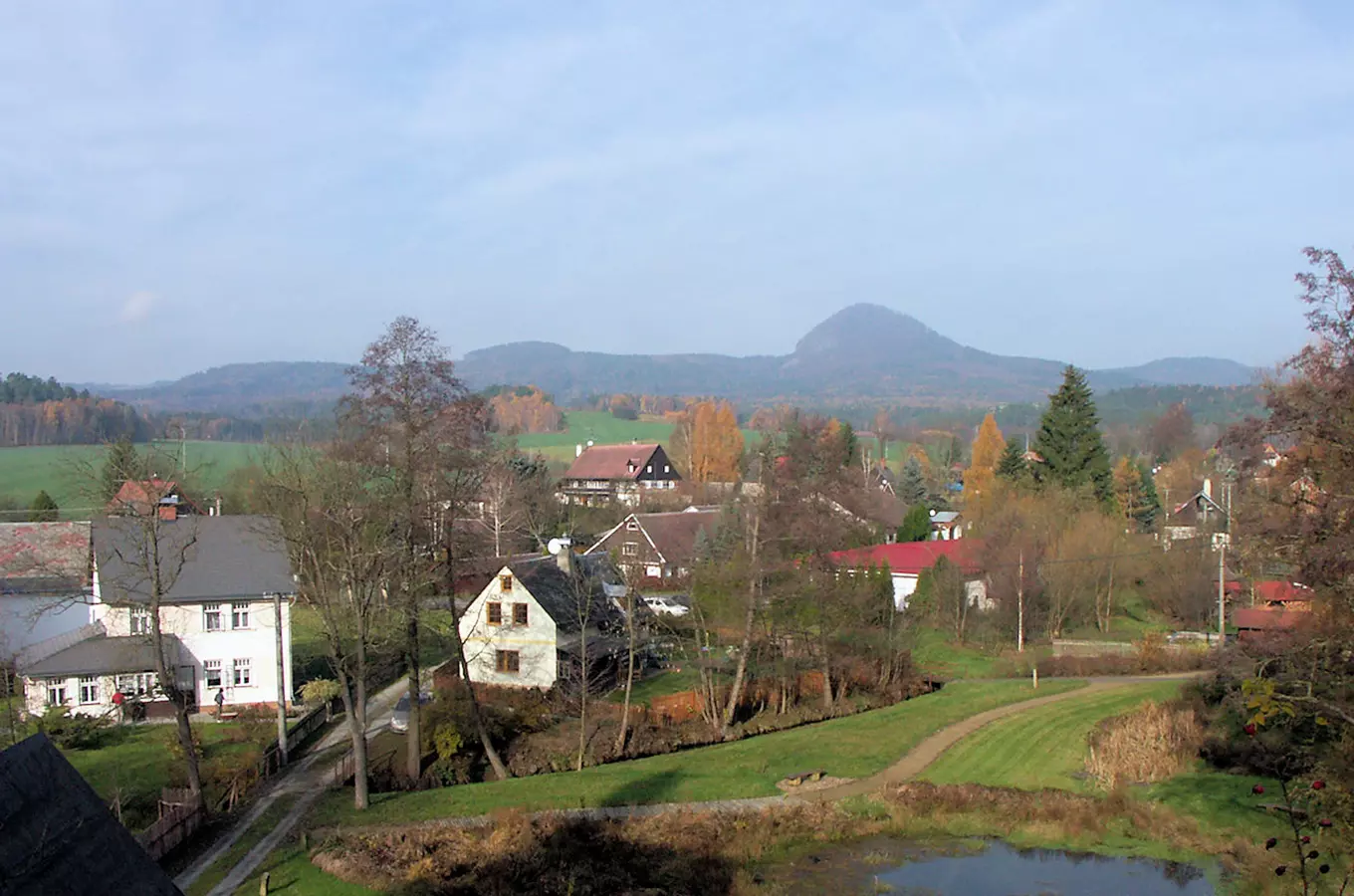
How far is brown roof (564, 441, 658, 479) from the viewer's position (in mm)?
90750

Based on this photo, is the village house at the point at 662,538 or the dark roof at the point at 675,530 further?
the dark roof at the point at 675,530

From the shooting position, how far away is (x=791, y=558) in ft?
110

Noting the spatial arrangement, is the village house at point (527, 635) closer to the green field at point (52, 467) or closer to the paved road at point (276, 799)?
the paved road at point (276, 799)

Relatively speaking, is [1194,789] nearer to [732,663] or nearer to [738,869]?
[738,869]

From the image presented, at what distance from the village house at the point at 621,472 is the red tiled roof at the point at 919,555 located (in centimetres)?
3161

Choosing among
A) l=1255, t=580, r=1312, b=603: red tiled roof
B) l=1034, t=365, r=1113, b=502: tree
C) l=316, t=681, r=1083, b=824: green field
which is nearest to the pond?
l=316, t=681, r=1083, b=824: green field

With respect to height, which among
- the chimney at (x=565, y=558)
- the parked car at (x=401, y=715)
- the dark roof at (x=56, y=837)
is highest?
the dark roof at (x=56, y=837)

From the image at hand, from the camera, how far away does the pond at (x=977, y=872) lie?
20250 millimetres

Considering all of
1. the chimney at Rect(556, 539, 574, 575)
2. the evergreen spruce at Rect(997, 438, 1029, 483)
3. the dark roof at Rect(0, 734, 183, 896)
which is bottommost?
the chimney at Rect(556, 539, 574, 575)

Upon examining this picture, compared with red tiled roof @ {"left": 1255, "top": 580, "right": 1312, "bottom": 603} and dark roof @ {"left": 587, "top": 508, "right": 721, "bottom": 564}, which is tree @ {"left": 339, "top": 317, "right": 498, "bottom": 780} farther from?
dark roof @ {"left": 587, "top": 508, "right": 721, "bottom": 564}

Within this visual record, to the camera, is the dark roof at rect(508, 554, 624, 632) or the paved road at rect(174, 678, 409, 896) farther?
the dark roof at rect(508, 554, 624, 632)

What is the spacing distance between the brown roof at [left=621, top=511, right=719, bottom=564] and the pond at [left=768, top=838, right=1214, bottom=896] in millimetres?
33137

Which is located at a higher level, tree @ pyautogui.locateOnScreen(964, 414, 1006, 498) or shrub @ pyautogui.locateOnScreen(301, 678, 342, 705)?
tree @ pyautogui.locateOnScreen(964, 414, 1006, 498)

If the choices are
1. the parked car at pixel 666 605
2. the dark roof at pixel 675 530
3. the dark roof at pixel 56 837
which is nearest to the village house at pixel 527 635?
the parked car at pixel 666 605
